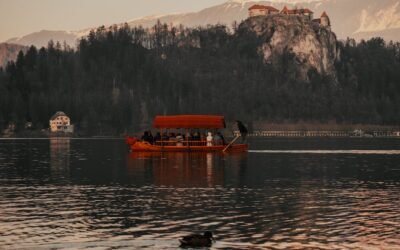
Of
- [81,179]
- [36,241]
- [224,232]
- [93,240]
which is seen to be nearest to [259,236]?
[224,232]

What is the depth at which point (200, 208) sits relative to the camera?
47.8 meters

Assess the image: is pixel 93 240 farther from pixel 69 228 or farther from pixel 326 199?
pixel 326 199

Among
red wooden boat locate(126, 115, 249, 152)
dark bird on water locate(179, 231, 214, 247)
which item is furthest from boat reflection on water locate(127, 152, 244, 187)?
dark bird on water locate(179, 231, 214, 247)

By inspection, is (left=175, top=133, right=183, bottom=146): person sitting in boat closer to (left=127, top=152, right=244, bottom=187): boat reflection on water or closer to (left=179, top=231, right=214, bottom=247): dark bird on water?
(left=127, top=152, right=244, bottom=187): boat reflection on water

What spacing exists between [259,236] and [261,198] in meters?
16.9

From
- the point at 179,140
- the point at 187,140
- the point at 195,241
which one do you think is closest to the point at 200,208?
the point at 195,241

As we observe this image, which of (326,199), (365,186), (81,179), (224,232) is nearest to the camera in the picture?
(224,232)

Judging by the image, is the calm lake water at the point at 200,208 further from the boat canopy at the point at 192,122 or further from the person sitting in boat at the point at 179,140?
the person sitting in boat at the point at 179,140

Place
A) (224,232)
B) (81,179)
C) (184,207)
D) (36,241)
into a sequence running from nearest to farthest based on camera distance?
(36,241) < (224,232) < (184,207) < (81,179)

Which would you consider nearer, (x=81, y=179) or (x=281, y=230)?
(x=281, y=230)

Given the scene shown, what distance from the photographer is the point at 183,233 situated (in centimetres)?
3809

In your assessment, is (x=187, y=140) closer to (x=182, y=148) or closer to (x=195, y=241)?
(x=182, y=148)

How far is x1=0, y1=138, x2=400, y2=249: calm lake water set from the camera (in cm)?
3645

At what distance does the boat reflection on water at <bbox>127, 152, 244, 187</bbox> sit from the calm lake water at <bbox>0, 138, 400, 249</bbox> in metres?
0.17
